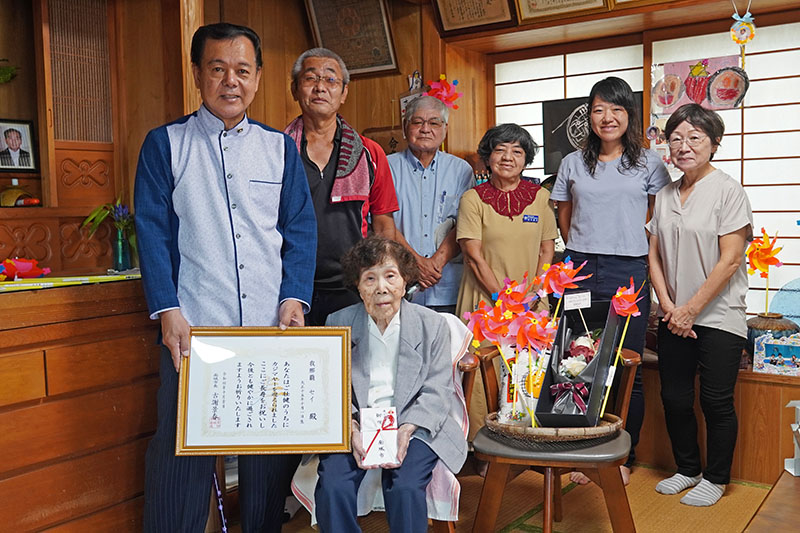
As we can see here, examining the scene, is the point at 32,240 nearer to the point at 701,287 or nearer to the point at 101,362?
the point at 101,362

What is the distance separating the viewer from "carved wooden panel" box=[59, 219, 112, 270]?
4109mm

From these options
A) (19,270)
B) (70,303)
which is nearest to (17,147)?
(19,270)

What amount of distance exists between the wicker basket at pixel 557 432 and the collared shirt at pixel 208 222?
28.7 inches

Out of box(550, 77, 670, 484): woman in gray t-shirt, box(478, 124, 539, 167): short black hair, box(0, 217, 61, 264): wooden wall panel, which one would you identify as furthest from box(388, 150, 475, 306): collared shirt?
box(0, 217, 61, 264): wooden wall panel

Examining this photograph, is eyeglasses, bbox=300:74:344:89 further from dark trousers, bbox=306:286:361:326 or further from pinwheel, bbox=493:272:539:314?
pinwheel, bbox=493:272:539:314

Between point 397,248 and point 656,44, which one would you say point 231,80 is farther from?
point 656,44

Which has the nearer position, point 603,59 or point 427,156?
point 427,156

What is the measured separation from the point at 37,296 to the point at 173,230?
440 millimetres

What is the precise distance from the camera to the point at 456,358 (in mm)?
2350

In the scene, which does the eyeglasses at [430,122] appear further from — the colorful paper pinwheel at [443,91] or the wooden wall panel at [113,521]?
the wooden wall panel at [113,521]

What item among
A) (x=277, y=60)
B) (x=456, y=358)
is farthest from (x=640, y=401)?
(x=277, y=60)

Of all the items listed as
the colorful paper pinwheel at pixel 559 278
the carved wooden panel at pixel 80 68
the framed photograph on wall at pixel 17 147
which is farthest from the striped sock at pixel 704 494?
the framed photograph on wall at pixel 17 147

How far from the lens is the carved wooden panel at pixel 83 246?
4.11 meters

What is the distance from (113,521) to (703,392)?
6.96ft
